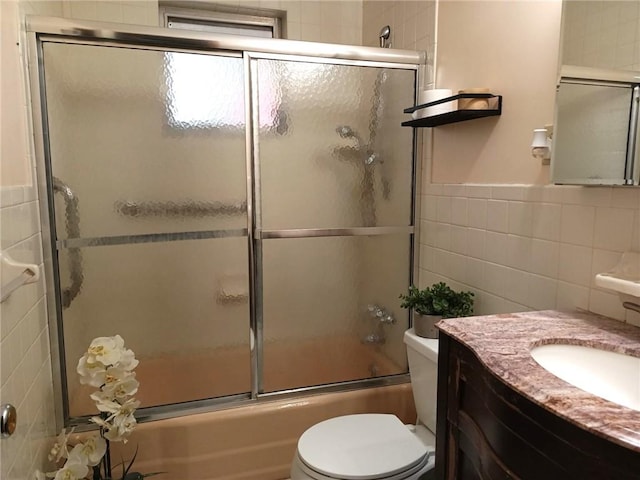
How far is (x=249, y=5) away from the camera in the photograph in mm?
2551

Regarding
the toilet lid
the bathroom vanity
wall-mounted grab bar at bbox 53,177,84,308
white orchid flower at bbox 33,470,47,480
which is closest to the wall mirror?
the bathroom vanity

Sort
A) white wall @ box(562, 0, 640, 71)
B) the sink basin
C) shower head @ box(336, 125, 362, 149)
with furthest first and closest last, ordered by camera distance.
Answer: shower head @ box(336, 125, 362, 149), white wall @ box(562, 0, 640, 71), the sink basin

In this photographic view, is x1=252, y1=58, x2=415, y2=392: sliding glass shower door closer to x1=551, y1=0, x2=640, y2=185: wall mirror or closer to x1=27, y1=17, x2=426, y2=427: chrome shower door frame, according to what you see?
x1=27, y1=17, x2=426, y2=427: chrome shower door frame

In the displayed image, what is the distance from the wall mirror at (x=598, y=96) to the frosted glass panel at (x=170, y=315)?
3.94 feet

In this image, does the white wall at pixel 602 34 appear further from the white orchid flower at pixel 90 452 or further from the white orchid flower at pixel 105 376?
the white orchid flower at pixel 90 452

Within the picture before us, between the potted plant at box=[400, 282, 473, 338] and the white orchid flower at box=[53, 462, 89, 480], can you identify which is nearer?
the white orchid flower at box=[53, 462, 89, 480]

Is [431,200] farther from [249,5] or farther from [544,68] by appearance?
[249,5]

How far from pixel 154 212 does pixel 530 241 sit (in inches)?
52.1

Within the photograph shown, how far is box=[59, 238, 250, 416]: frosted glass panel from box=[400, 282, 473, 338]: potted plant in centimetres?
70

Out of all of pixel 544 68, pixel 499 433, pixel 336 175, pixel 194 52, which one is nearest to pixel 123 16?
pixel 194 52

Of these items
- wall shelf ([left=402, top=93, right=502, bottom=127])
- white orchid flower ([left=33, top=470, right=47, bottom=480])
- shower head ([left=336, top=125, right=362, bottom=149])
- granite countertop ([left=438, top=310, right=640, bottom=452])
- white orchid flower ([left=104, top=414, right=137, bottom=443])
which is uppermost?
wall shelf ([left=402, top=93, right=502, bottom=127])

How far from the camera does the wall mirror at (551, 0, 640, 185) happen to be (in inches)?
43.2

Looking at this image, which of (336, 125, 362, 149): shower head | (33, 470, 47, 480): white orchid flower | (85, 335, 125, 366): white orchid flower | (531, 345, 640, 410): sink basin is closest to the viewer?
(531, 345, 640, 410): sink basin

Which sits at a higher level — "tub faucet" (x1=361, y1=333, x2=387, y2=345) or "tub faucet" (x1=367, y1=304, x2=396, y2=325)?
"tub faucet" (x1=367, y1=304, x2=396, y2=325)
